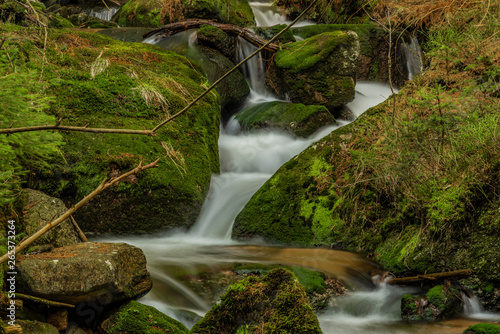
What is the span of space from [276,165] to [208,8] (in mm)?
7441

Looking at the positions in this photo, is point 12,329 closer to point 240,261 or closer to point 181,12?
point 240,261

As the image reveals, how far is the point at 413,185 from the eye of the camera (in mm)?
5332

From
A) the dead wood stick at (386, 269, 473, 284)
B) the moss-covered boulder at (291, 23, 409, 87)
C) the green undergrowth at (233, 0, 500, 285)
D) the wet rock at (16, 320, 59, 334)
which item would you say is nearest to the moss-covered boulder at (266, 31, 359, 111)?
the moss-covered boulder at (291, 23, 409, 87)

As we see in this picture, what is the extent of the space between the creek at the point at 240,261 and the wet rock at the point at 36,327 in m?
1.26

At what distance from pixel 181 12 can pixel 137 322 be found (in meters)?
12.2

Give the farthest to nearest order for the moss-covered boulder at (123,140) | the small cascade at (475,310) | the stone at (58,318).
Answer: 1. the moss-covered boulder at (123,140)
2. the small cascade at (475,310)
3. the stone at (58,318)

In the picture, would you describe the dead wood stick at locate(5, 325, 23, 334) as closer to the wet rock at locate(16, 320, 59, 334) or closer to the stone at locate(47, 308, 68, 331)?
the wet rock at locate(16, 320, 59, 334)

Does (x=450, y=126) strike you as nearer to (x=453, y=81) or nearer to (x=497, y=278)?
(x=497, y=278)

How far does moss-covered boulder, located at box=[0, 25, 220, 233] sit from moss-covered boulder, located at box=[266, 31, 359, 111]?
3647 millimetres

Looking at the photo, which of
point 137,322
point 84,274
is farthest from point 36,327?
point 137,322

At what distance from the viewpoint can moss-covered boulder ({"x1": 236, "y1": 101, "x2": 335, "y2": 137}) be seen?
10.1 m

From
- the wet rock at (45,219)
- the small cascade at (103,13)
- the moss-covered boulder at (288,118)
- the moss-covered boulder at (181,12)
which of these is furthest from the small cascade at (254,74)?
the small cascade at (103,13)

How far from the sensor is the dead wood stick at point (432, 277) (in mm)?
4665

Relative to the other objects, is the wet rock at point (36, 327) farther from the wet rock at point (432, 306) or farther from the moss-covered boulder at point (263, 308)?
the wet rock at point (432, 306)
